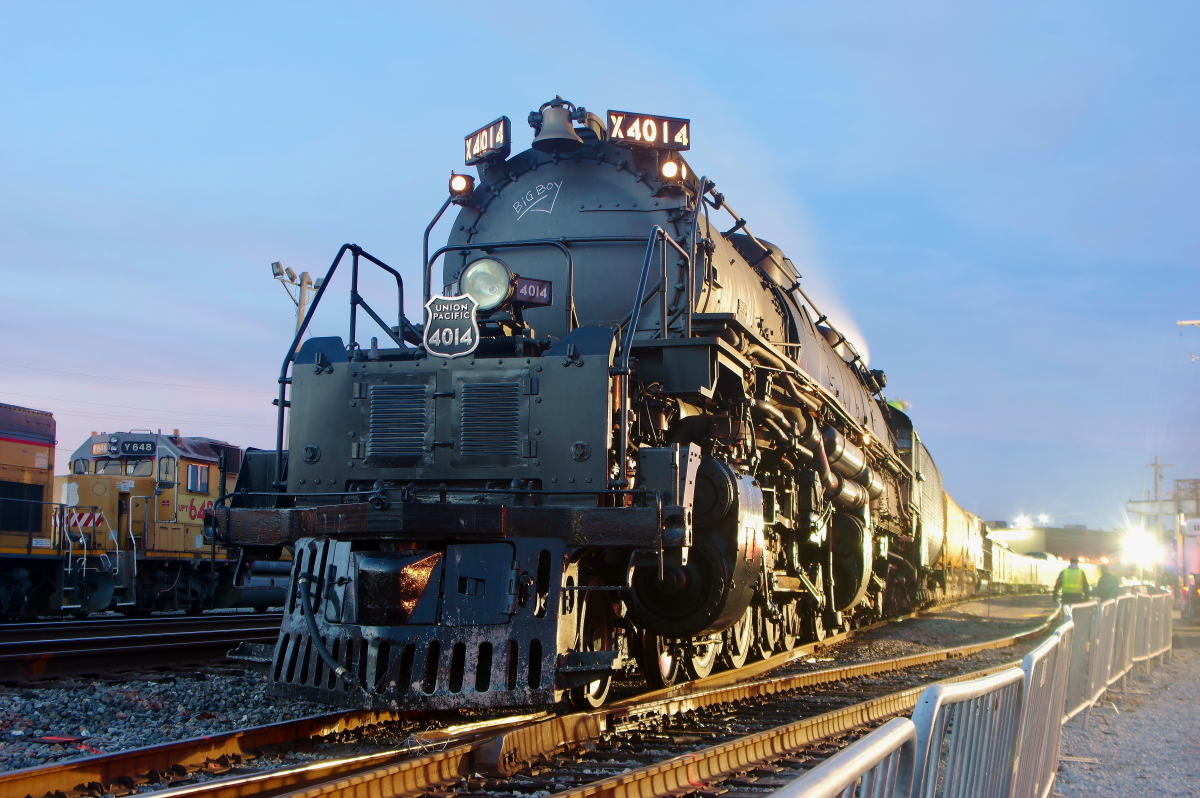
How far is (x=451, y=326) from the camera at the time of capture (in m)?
6.01

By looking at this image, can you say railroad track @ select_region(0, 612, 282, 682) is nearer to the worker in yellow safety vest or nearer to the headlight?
the headlight

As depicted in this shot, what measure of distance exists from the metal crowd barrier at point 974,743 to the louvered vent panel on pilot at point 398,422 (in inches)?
131

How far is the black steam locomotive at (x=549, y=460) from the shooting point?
5188 mm

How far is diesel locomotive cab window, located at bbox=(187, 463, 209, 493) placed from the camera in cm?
1850

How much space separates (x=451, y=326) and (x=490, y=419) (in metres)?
0.62

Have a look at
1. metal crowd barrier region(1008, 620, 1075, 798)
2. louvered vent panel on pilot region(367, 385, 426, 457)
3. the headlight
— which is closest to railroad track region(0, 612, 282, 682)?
louvered vent panel on pilot region(367, 385, 426, 457)

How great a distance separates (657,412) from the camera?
6617 mm

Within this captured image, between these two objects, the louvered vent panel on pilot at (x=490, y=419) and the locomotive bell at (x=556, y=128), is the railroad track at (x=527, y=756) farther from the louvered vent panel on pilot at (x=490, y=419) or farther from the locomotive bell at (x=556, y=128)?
the locomotive bell at (x=556, y=128)

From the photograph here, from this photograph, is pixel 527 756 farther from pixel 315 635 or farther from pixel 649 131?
pixel 649 131

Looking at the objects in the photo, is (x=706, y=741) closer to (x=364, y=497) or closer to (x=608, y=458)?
(x=608, y=458)

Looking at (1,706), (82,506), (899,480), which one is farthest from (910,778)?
(82,506)

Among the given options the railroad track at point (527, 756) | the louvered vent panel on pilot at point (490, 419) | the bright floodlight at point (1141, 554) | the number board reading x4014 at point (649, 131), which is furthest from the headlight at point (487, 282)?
the bright floodlight at point (1141, 554)

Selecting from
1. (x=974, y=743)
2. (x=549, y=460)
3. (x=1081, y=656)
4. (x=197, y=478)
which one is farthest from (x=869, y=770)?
(x=197, y=478)

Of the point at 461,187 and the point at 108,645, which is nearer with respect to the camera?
the point at 461,187
